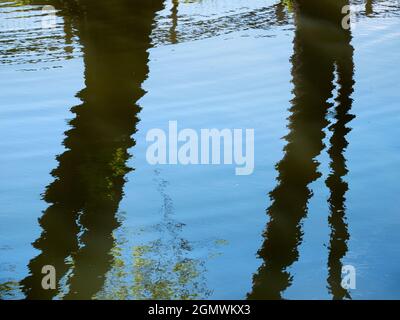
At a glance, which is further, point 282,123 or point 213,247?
point 282,123

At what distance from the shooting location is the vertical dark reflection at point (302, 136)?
18.6ft

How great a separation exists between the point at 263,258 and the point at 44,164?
283 centimetres

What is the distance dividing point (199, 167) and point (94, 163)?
3.46 ft

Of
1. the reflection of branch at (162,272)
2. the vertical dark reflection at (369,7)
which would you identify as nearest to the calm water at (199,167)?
the reflection of branch at (162,272)

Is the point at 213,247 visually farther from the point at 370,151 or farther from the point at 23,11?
the point at 23,11

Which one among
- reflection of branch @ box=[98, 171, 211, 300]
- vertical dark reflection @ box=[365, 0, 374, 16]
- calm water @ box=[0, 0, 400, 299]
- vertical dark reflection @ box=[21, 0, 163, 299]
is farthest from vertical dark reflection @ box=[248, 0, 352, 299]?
vertical dark reflection @ box=[365, 0, 374, 16]

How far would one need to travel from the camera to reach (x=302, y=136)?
8219 mm

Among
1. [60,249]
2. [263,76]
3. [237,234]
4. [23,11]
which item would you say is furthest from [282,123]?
[23,11]

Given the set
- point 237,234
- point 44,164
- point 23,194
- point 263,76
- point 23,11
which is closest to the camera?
point 237,234

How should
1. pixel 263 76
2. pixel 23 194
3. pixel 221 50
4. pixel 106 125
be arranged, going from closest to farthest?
pixel 23 194, pixel 106 125, pixel 263 76, pixel 221 50

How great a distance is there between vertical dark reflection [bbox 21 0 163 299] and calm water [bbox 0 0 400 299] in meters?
0.02

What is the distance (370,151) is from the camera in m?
7.84

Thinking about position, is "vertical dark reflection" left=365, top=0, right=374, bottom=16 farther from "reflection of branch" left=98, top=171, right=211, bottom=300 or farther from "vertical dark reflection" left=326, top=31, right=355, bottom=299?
"reflection of branch" left=98, top=171, right=211, bottom=300

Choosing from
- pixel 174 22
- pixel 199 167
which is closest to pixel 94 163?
pixel 199 167
